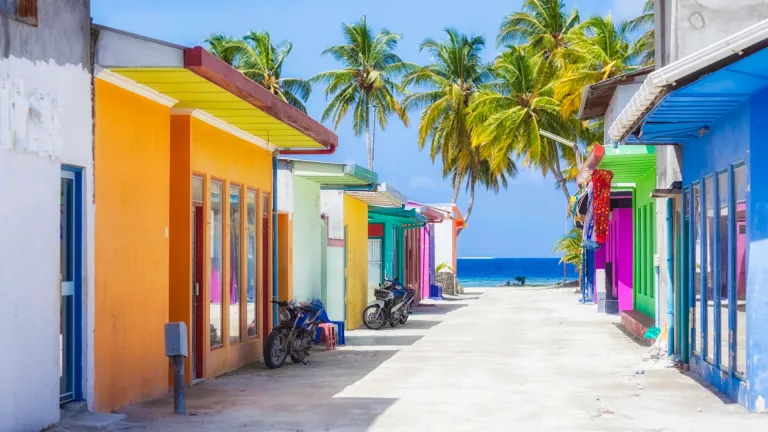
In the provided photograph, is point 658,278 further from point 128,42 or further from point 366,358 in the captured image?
point 128,42

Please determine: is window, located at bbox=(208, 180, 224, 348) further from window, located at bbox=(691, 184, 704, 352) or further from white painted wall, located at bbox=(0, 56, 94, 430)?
window, located at bbox=(691, 184, 704, 352)

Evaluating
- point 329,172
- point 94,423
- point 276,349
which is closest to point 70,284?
point 94,423

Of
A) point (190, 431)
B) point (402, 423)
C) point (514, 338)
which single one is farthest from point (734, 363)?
point (514, 338)

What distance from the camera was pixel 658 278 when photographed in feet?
62.3

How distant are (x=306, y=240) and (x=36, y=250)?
12480 millimetres

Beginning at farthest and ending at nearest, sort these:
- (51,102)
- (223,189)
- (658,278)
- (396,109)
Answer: (396,109) < (658,278) < (223,189) < (51,102)

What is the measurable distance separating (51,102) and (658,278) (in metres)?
12.3

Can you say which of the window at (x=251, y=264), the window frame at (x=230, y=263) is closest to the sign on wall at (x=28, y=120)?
the window frame at (x=230, y=263)

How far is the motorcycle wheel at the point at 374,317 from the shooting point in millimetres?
24391

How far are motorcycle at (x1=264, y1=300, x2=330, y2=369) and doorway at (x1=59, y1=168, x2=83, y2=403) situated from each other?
5.59 m

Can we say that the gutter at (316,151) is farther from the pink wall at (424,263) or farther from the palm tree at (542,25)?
the palm tree at (542,25)

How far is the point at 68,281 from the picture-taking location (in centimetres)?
981

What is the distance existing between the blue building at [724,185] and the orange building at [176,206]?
418 centimetres

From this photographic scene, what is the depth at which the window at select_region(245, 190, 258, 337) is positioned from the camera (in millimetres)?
16031
